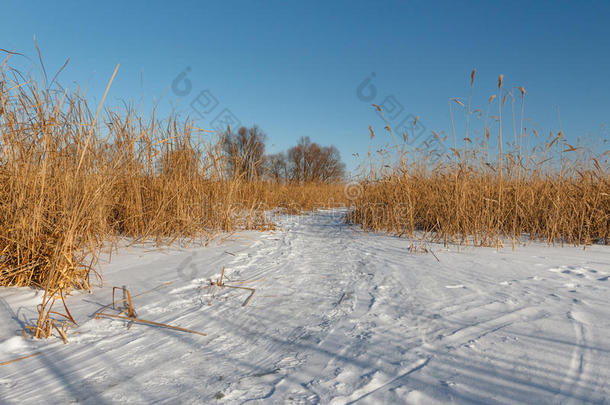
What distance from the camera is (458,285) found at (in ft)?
5.71

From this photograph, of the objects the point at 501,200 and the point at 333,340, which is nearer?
the point at 333,340

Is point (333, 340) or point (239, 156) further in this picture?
point (239, 156)

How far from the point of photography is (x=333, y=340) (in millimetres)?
1124

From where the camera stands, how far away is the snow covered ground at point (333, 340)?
0.84 m

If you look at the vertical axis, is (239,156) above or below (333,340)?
above

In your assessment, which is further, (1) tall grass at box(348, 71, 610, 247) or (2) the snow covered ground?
(1) tall grass at box(348, 71, 610, 247)

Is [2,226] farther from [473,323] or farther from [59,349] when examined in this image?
[473,323]

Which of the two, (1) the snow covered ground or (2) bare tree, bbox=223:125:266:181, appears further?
(2) bare tree, bbox=223:125:266:181

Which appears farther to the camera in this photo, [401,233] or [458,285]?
[401,233]

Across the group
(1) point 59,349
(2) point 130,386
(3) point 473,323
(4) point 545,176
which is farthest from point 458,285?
(4) point 545,176

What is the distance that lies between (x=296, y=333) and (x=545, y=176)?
3776 mm

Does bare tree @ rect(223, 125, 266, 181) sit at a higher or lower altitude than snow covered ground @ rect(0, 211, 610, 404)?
higher

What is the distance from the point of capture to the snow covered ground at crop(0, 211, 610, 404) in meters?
0.84

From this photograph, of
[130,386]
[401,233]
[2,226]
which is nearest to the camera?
[130,386]
